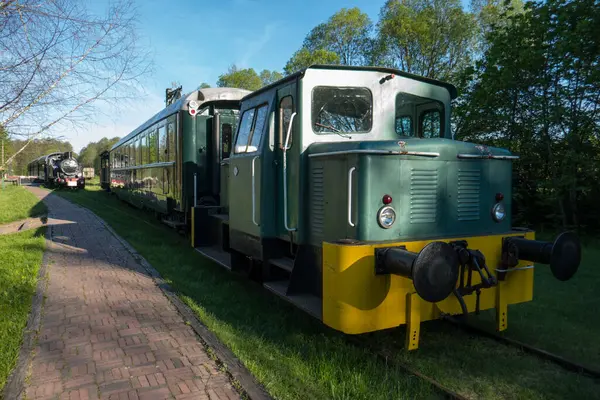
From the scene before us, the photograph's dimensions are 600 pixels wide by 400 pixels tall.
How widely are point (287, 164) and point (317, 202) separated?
646mm

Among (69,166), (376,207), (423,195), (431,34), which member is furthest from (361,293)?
(69,166)

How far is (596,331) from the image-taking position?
4.82 metres

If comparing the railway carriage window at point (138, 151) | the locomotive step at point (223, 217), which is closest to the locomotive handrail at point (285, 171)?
the locomotive step at point (223, 217)

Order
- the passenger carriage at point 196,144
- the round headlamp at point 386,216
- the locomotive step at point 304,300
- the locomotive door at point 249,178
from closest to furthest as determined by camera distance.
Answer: the round headlamp at point 386,216 → the locomotive step at point 304,300 → the locomotive door at point 249,178 → the passenger carriage at point 196,144

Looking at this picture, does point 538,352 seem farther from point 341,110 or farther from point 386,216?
point 341,110

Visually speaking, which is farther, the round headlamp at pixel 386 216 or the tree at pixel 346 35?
the tree at pixel 346 35

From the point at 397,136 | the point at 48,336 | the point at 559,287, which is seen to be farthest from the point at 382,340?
the point at 559,287

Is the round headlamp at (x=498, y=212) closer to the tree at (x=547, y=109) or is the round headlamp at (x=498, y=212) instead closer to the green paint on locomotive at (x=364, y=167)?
the green paint on locomotive at (x=364, y=167)

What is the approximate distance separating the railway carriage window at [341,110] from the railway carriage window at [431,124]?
2.86 feet

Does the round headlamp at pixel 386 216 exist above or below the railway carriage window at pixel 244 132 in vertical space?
below

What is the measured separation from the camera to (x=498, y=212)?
4.68 m

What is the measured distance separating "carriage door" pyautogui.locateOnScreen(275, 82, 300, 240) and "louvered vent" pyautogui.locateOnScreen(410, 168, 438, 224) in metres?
1.22

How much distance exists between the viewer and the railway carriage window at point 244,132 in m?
5.75

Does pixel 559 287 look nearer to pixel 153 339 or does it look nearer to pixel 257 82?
pixel 153 339
